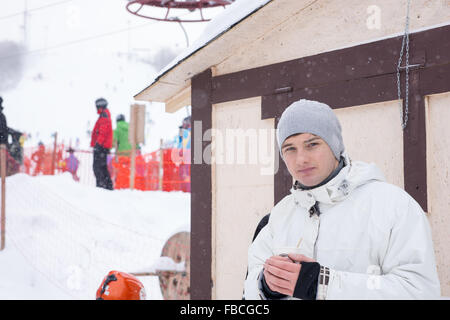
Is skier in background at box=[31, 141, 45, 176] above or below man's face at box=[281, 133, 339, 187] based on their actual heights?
above

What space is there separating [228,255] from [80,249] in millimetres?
6656

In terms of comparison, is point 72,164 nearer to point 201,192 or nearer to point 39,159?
point 39,159

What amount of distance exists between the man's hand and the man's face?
391 millimetres

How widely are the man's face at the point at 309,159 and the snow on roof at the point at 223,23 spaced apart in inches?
87.9

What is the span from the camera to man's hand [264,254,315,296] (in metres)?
2.25

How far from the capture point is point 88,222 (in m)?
12.6

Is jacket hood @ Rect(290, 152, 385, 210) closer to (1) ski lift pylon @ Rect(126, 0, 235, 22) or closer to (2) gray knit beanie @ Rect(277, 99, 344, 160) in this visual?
(2) gray knit beanie @ Rect(277, 99, 344, 160)

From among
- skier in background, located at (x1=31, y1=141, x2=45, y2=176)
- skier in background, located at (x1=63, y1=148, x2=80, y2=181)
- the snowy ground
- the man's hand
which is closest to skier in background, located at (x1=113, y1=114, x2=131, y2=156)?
the snowy ground

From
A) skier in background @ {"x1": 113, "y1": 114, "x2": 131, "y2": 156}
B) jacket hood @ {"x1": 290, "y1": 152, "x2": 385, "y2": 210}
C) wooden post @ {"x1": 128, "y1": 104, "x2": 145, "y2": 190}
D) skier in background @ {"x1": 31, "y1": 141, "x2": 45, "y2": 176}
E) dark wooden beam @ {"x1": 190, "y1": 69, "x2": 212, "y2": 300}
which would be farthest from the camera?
skier in background @ {"x1": 31, "y1": 141, "x2": 45, "y2": 176}

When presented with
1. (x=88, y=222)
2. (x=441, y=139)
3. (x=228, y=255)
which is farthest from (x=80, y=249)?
(x=441, y=139)

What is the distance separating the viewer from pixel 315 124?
2.50 meters

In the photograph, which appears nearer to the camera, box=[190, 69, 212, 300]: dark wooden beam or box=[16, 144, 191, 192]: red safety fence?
box=[190, 69, 212, 300]: dark wooden beam

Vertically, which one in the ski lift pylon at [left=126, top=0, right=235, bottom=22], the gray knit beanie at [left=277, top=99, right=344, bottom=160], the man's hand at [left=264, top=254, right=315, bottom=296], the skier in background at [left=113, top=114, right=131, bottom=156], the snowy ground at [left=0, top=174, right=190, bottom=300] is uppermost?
the ski lift pylon at [left=126, top=0, right=235, bottom=22]
